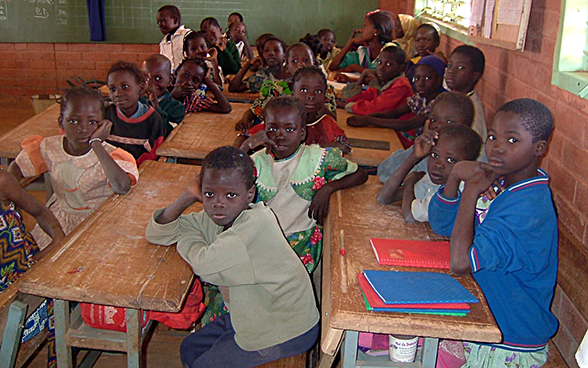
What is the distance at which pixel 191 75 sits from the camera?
3.74 m

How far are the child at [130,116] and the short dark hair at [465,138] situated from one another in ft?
5.40

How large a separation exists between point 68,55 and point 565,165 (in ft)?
23.7

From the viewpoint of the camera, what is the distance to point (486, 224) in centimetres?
154

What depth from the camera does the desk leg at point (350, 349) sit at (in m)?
1.46

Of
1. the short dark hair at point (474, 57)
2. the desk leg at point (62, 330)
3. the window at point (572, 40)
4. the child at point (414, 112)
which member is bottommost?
the desk leg at point (62, 330)

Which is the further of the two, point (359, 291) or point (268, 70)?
point (268, 70)

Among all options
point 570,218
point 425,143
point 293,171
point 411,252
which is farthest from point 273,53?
point 411,252

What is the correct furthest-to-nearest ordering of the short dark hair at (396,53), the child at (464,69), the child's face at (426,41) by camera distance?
1. the child's face at (426,41)
2. the short dark hair at (396,53)
3. the child at (464,69)

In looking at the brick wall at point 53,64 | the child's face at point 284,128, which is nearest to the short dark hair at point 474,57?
the child's face at point 284,128

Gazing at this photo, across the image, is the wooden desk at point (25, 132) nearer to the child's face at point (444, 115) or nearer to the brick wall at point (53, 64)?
the child's face at point (444, 115)

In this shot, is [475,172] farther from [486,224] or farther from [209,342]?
[209,342]

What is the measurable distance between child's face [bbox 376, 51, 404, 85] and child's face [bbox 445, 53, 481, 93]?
845mm

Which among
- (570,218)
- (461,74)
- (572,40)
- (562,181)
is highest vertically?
(572,40)

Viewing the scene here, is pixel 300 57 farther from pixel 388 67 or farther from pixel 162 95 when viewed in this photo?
pixel 162 95
